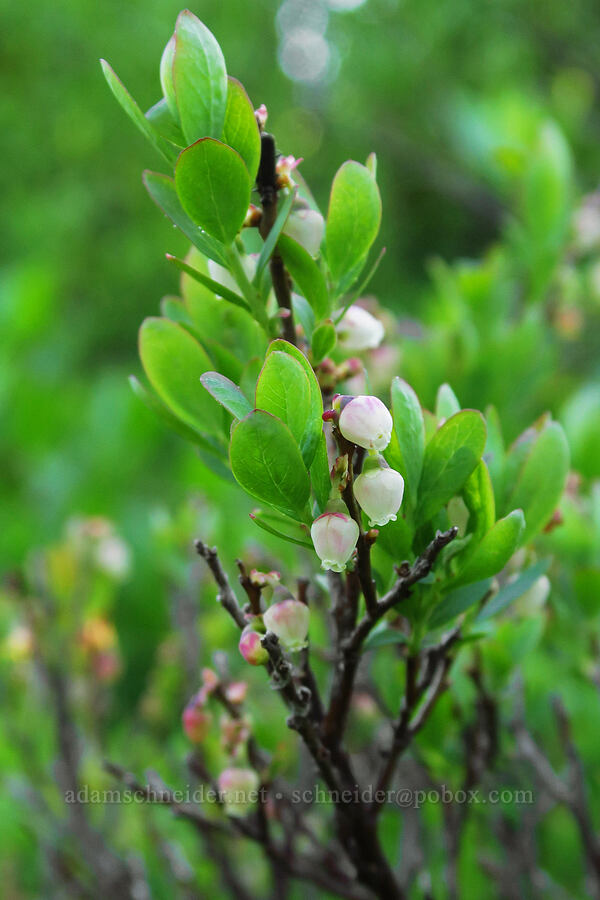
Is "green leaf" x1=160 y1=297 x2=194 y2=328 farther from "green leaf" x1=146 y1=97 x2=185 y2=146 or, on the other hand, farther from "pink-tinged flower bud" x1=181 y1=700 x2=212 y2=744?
"pink-tinged flower bud" x1=181 y1=700 x2=212 y2=744

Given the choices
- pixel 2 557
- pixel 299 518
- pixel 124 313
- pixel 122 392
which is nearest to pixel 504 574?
pixel 299 518

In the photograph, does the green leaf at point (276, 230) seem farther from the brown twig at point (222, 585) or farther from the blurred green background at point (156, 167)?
the blurred green background at point (156, 167)

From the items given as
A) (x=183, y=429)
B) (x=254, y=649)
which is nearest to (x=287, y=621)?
(x=254, y=649)

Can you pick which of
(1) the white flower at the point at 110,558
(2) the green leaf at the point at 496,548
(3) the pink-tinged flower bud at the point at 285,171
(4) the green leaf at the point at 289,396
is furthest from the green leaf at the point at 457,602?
(1) the white flower at the point at 110,558

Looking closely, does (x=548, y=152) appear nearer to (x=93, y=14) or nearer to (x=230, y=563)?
(x=230, y=563)

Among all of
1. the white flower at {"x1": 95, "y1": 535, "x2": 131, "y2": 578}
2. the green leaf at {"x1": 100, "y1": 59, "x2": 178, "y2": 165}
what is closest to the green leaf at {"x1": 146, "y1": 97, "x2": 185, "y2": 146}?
the green leaf at {"x1": 100, "y1": 59, "x2": 178, "y2": 165}
